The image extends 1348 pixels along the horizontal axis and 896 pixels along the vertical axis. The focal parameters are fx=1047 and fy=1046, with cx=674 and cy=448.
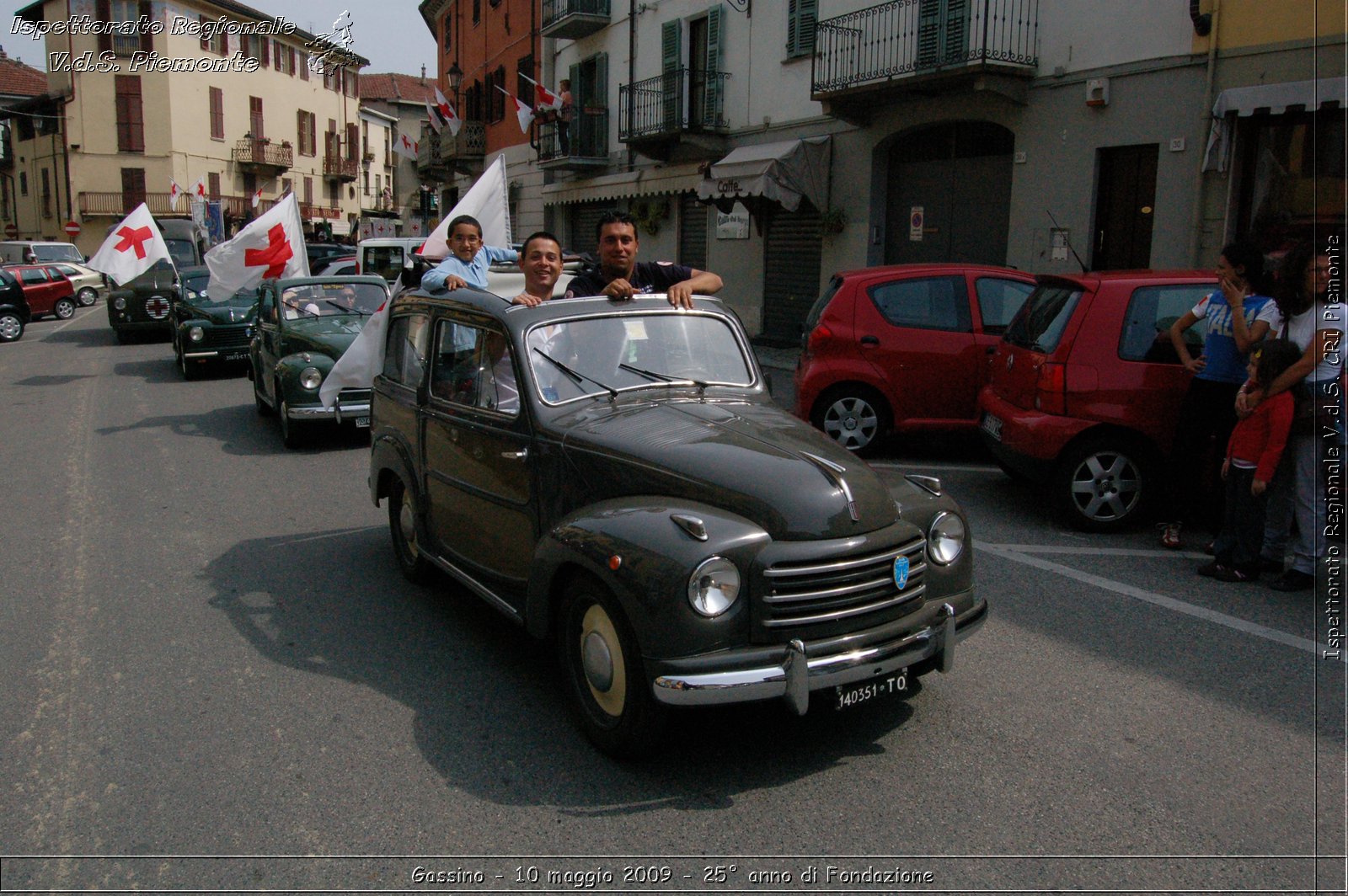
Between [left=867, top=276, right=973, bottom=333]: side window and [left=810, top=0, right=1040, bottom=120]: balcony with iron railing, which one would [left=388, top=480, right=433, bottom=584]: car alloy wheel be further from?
[left=810, top=0, right=1040, bottom=120]: balcony with iron railing

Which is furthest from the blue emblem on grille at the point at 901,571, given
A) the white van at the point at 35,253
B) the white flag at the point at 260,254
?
the white van at the point at 35,253

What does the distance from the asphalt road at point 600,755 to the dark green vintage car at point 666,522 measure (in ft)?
1.17

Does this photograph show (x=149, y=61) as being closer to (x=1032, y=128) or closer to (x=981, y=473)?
(x=1032, y=128)

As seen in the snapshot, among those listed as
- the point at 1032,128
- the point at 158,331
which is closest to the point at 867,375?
the point at 1032,128

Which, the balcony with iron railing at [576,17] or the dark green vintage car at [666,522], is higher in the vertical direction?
the balcony with iron railing at [576,17]

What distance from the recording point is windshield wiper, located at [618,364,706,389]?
4.73 meters

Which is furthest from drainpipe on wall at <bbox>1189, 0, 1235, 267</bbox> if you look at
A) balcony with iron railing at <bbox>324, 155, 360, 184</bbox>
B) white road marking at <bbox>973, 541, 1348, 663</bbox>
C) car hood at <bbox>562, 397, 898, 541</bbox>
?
balcony with iron railing at <bbox>324, 155, 360, 184</bbox>

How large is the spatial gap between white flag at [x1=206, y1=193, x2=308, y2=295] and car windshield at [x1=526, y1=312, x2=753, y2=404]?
30.2 ft

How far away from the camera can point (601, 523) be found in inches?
150

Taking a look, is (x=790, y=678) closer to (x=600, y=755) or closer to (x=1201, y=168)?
(x=600, y=755)

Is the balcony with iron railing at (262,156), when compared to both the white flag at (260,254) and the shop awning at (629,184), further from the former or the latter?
the white flag at (260,254)

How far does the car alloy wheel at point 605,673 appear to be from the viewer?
12.0 ft

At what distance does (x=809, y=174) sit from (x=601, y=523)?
1606cm

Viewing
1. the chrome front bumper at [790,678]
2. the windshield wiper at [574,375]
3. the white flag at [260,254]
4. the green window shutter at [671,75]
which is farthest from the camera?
the green window shutter at [671,75]
